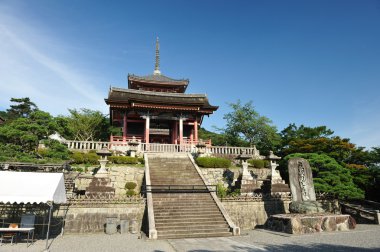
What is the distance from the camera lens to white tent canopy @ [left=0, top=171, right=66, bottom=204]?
9.60 meters

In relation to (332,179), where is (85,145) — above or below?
above

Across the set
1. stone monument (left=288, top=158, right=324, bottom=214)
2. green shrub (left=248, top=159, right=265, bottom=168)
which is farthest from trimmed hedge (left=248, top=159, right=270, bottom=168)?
stone monument (left=288, top=158, right=324, bottom=214)

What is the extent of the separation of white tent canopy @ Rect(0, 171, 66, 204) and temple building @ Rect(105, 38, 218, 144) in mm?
14062

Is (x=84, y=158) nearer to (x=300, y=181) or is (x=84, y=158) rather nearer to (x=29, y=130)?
(x=29, y=130)

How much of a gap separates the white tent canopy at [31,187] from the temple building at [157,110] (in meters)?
14.1

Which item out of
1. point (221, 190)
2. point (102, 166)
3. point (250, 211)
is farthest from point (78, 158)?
point (250, 211)

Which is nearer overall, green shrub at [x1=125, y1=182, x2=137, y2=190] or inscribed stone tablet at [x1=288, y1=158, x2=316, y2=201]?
inscribed stone tablet at [x1=288, y1=158, x2=316, y2=201]

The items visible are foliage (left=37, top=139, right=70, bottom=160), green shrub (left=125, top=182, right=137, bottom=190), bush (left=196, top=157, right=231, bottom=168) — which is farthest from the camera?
bush (left=196, top=157, right=231, bottom=168)

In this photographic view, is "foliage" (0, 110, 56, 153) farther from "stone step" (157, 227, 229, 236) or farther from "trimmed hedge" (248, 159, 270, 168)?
"trimmed hedge" (248, 159, 270, 168)

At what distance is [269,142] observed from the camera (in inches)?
1241

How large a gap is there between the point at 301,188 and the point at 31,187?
13406 millimetres

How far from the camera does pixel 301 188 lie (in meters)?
14.0

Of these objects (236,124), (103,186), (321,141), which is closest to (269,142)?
(236,124)

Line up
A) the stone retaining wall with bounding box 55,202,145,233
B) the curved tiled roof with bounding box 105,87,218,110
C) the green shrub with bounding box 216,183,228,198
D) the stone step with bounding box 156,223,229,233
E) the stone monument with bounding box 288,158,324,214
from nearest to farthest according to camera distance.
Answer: the stone step with bounding box 156,223,229,233 → the stone retaining wall with bounding box 55,202,145,233 → the stone monument with bounding box 288,158,324,214 → the green shrub with bounding box 216,183,228,198 → the curved tiled roof with bounding box 105,87,218,110
